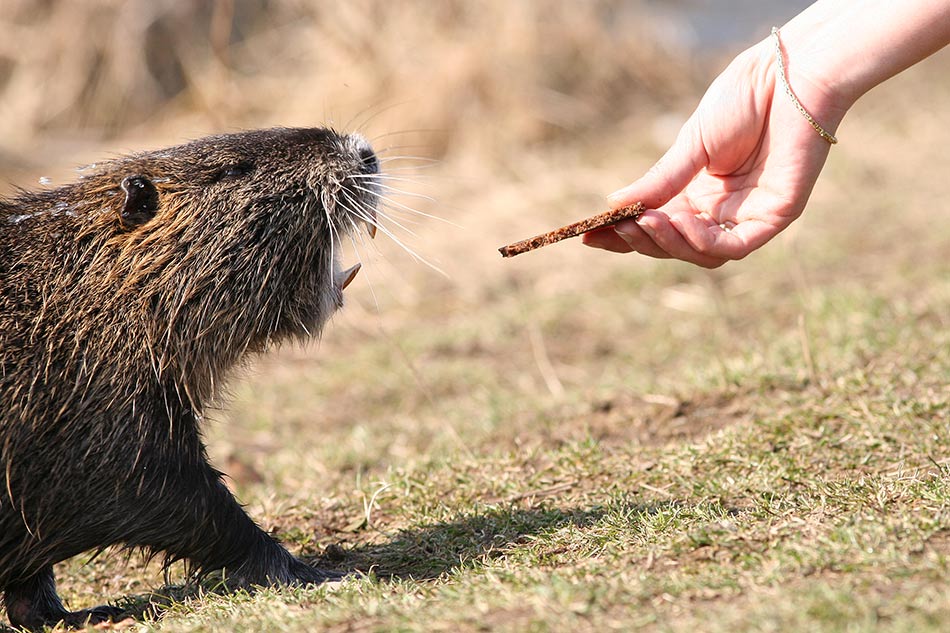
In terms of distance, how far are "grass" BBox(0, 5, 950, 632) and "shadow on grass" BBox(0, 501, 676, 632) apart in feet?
0.04

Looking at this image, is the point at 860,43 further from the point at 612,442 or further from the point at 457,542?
the point at 457,542

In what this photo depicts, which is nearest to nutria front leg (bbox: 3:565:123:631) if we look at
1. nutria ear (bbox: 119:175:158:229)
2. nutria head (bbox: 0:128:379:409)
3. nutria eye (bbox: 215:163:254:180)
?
nutria head (bbox: 0:128:379:409)

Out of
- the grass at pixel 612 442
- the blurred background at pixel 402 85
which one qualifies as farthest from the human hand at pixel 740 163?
the blurred background at pixel 402 85

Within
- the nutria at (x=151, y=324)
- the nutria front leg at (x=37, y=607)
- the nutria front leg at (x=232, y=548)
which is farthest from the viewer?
the nutria front leg at (x=37, y=607)

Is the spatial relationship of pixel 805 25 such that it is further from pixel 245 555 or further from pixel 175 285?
pixel 245 555

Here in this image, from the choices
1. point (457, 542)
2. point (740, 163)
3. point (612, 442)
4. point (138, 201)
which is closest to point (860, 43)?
point (740, 163)

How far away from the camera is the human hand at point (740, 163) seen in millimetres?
3188

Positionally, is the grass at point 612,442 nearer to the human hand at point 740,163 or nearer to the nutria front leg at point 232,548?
the nutria front leg at point 232,548

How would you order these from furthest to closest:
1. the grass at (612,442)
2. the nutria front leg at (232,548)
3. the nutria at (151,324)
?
the nutria front leg at (232,548) < the nutria at (151,324) < the grass at (612,442)

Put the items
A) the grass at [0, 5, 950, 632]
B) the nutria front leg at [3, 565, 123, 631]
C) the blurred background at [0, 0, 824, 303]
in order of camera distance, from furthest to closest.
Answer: the blurred background at [0, 0, 824, 303], the nutria front leg at [3, 565, 123, 631], the grass at [0, 5, 950, 632]

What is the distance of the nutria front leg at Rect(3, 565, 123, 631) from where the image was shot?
317cm

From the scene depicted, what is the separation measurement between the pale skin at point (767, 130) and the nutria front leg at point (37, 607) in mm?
1811

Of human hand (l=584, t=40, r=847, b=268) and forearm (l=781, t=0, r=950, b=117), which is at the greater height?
forearm (l=781, t=0, r=950, b=117)

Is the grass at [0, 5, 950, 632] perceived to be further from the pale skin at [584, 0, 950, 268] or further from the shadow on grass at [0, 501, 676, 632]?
the pale skin at [584, 0, 950, 268]
